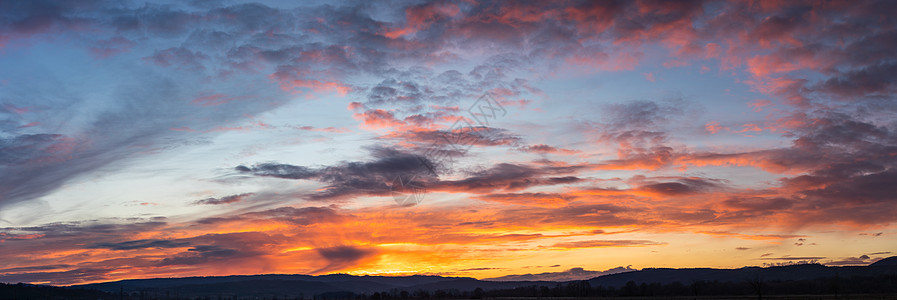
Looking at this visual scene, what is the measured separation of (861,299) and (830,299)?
587 inches

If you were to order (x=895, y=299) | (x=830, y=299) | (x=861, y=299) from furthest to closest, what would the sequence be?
(x=830, y=299)
(x=861, y=299)
(x=895, y=299)

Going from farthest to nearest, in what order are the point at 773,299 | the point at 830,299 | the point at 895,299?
the point at 773,299 < the point at 830,299 < the point at 895,299

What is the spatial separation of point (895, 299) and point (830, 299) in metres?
34.4

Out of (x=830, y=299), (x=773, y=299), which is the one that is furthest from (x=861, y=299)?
(x=773, y=299)

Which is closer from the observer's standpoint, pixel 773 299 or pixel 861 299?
pixel 861 299

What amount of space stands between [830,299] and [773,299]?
20.7 meters

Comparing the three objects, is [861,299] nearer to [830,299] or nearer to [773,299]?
[830,299]

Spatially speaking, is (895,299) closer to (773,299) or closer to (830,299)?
(830,299)

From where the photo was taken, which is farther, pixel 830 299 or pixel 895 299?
pixel 830 299

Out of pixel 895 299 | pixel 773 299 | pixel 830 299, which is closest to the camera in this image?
pixel 895 299

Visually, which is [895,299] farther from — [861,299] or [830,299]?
[830,299]

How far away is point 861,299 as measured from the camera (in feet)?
523

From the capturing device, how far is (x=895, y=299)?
462ft

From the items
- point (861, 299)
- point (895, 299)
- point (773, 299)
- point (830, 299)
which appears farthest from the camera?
point (773, 299)
